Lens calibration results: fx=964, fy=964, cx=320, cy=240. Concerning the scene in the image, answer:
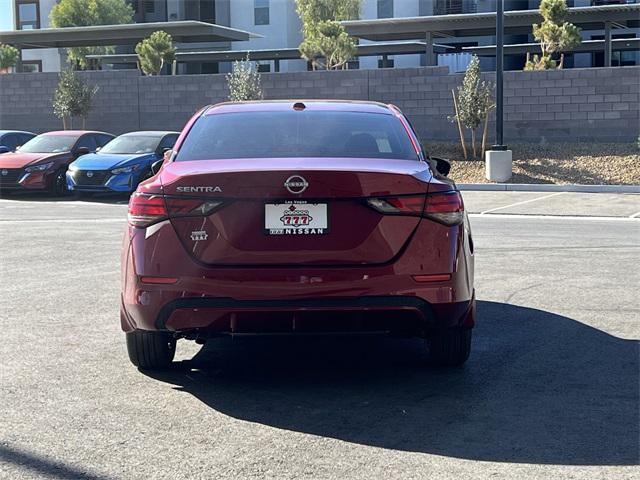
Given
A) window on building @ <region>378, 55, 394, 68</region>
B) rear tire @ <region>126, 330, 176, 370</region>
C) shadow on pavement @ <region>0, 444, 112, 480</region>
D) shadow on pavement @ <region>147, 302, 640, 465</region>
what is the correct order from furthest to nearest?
1. window on building @ <region>378, 55, 394, 68</region>
2. rear tire @ <region>126, 330, 176, 370</region>
3. shadow on pavement @ <region>147, 302, 640, 465</region>
4. shadow on pavement @ <region>0, 444, 112, 480</region>

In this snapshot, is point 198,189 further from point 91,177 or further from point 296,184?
point 91,177

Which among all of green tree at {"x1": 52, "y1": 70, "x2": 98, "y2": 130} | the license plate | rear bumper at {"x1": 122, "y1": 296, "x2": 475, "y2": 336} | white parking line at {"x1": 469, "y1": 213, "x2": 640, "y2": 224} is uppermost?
green tree at {"x1": 52, "y1": 70, "x2": 98, "y2": 130}

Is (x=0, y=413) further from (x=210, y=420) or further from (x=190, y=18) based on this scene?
(x=190, y=18)

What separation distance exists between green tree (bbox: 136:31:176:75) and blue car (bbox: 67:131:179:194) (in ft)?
59.5

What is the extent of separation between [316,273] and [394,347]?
5.44ft

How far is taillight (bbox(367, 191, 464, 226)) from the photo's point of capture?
5.09 meters

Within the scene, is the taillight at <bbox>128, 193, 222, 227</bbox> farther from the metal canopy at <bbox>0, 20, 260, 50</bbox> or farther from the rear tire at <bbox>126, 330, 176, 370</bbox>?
the metal canopy at <bbox>0, 20, 260, 50</bbox>

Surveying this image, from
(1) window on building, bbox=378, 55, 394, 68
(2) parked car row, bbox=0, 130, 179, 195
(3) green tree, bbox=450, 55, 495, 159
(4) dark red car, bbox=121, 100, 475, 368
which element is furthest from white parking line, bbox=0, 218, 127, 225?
(1) window on building, bbox=378, 55, 394, 68

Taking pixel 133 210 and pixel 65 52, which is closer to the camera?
pixel 133 210

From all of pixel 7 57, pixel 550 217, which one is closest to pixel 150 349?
pixel 550 217

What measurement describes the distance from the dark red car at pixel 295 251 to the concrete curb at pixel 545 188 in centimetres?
1543

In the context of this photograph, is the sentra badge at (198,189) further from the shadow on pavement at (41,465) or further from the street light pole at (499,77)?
the street light pole at (499,77)

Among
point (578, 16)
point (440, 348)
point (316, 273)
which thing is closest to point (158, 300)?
point (316, 273)

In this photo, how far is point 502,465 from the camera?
13.7 feet
